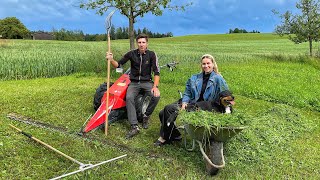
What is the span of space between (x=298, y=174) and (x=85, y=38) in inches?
2284

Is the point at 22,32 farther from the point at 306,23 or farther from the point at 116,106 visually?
the point at 116,106

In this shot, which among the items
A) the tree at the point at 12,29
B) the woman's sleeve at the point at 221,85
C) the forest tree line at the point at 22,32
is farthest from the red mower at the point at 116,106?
the tree at the point at 12,29

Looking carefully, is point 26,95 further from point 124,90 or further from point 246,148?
point 246,148

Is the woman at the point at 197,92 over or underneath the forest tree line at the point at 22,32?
underneath

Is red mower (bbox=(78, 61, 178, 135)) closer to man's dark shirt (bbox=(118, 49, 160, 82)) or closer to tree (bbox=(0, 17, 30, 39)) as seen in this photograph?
man's dark shirt (bbox=(118, 49, 160, 82))

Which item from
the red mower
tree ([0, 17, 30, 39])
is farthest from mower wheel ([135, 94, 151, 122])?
tree ([0, 17, 30, 39])

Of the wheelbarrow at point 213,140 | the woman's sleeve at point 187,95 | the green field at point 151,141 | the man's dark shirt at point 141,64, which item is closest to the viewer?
the wheelbarrow at point 213,140

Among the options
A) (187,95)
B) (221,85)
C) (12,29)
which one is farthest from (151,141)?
(12,29)

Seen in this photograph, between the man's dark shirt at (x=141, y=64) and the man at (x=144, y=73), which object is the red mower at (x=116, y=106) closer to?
the man at (x=144, y=73)

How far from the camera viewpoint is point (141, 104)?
641 centimetres

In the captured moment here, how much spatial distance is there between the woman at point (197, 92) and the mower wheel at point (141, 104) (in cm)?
107

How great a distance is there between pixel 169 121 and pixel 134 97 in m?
1.41

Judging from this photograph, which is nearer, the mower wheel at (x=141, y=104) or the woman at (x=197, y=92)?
the woman at (x=197, y=92)

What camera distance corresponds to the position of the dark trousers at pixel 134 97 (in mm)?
5973
